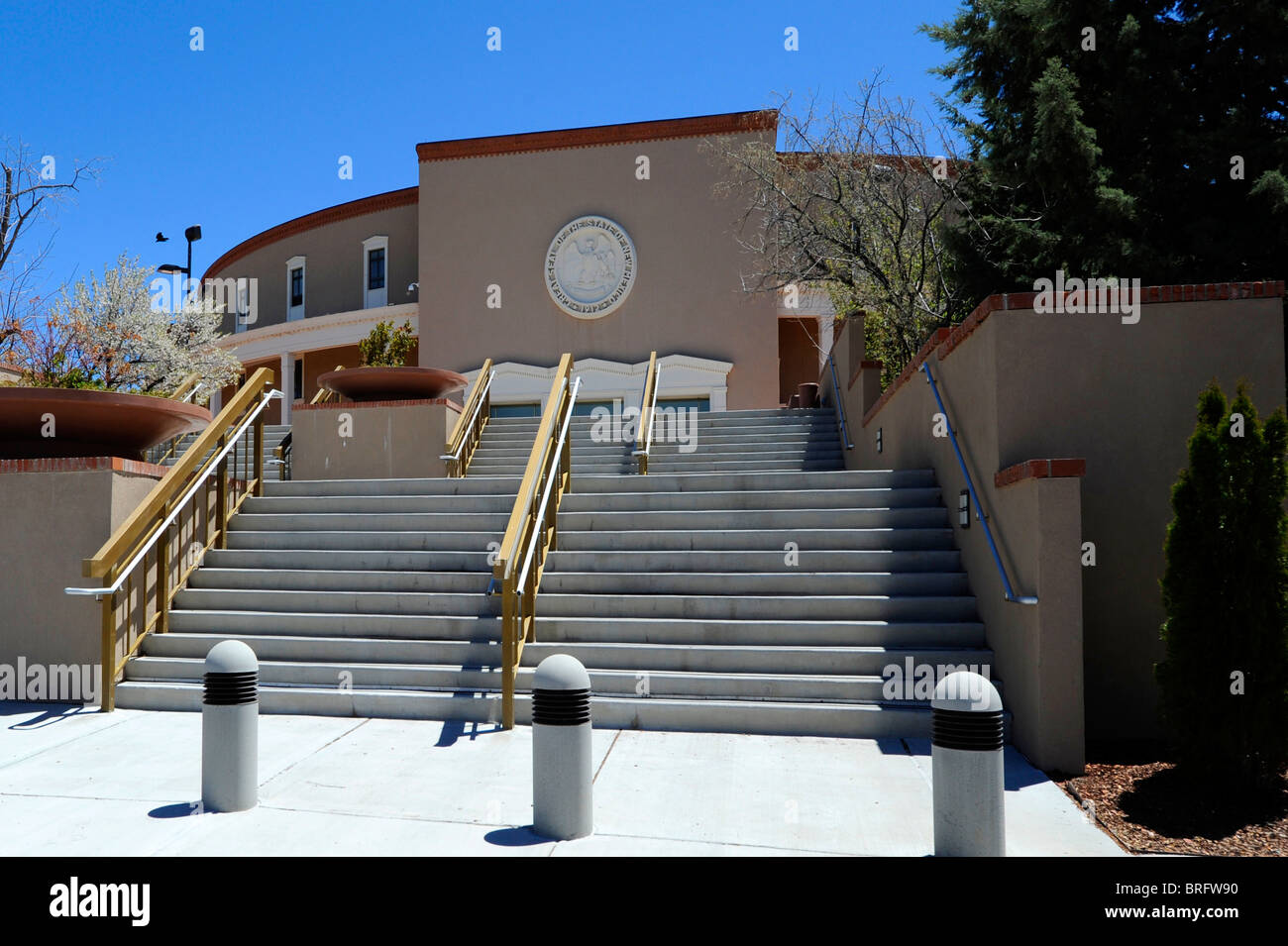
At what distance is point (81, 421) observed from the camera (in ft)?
28.1

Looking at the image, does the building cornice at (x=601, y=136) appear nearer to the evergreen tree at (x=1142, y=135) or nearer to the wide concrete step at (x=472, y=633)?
the evergreen tree at (x=1142, y=135)

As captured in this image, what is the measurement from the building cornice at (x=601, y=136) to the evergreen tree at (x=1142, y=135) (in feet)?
36.7

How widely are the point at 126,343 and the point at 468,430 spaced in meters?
7.49

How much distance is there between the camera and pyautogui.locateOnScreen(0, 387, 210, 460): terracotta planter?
8.34 m

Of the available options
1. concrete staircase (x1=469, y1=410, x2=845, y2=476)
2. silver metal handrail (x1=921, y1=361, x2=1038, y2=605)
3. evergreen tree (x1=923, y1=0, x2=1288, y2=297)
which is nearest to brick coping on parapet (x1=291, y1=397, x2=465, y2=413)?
concrete staircase (x1=469, y1=410, x2=845, y2=476)

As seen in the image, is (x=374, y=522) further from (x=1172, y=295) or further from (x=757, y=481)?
(x=1172, y=295)

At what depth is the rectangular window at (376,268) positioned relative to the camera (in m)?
27.3

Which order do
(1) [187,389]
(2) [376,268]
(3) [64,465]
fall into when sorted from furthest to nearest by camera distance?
(2) [376,268] → (1) [187,389] → (3) [64,465]

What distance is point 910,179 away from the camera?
15797mm

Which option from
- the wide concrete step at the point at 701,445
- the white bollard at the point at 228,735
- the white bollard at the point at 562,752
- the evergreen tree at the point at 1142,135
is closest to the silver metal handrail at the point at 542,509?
the white bollard at the point at 228,735

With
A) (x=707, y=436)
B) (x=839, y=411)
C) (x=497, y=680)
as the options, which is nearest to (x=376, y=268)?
(x=707, y=436)

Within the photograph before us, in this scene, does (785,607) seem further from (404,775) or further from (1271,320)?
(1271,320)
